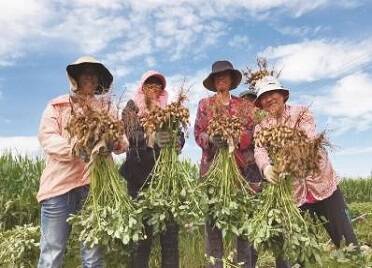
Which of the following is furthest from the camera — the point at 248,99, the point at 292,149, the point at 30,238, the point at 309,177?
the point at 30,238

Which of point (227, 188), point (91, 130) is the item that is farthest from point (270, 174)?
point (91, 130)

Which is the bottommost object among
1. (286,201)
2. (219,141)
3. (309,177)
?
(286,201)

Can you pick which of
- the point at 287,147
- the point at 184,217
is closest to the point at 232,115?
the point at 287,147

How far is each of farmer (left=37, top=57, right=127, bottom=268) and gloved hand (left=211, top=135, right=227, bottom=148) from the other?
35.6 inches

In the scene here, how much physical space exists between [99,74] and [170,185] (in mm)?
1005

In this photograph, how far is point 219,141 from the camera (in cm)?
460

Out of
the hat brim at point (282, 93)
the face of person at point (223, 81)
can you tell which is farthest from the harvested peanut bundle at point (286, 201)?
the face of person at point (223, 81)

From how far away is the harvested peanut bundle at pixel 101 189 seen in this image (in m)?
4.18

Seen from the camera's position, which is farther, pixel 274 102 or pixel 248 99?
pixel 248 99

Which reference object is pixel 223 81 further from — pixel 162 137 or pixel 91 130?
pixel 91 130

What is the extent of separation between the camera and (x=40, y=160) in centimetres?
887

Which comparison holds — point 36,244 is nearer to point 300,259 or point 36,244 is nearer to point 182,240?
point 182,240

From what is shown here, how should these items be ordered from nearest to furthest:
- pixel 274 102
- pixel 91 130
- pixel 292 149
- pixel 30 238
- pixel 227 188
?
pixel 91 130 < pixel 292 149 < pixel 227 188 < pixel 274 102 < pixel 30 238

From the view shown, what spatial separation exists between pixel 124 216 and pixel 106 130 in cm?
65
